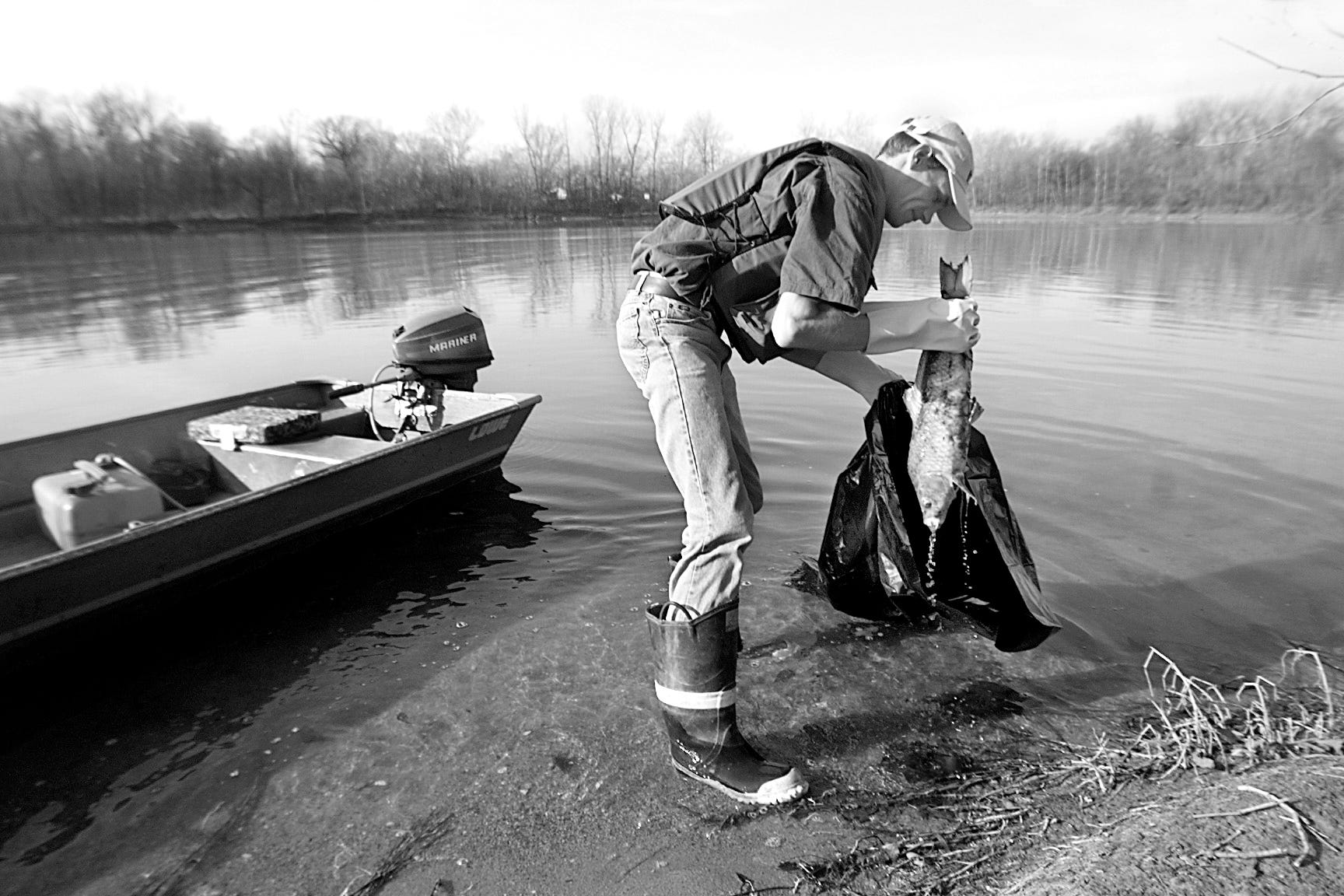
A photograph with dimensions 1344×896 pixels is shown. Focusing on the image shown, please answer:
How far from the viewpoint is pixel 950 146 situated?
2.82 meters

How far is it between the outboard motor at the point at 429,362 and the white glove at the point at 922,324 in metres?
4.40

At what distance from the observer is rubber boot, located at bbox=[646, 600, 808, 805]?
2.88 metres

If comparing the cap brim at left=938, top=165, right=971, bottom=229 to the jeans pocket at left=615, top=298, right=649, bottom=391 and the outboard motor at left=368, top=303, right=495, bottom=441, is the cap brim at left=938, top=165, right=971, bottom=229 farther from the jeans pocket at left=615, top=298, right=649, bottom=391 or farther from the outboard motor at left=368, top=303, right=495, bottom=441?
the outboard motor at left=368, top=303, right=495, bottom=441

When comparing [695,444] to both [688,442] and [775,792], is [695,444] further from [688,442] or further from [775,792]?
[775,792]

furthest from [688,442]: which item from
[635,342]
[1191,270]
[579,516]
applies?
[1191,270]

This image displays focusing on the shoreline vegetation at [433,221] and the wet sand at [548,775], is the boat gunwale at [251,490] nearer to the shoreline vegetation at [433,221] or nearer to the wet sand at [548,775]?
the wet sand at [548,775]

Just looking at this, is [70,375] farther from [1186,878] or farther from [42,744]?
[1186,878]

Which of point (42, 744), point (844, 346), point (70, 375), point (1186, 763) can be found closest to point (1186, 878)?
point (1186, 763)

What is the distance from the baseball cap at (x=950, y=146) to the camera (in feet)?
9.24

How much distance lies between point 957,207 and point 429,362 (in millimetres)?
4690

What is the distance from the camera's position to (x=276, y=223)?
6069 centimetres

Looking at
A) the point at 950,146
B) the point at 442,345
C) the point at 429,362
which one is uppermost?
the point at 950,146

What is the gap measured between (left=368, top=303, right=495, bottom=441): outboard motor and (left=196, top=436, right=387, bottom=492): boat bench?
0.77 m

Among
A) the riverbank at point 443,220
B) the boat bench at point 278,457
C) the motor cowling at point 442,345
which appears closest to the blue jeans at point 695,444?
the boat bench at point 278,457
